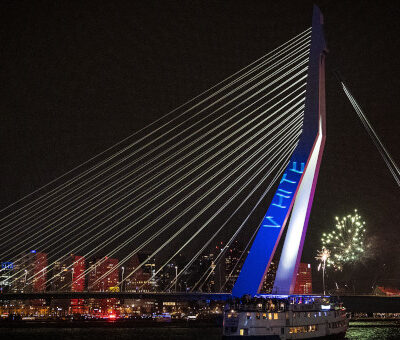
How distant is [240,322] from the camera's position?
23.1 m

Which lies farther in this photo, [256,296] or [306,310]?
[306,310]

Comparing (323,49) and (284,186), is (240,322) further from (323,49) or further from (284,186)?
(323,49)

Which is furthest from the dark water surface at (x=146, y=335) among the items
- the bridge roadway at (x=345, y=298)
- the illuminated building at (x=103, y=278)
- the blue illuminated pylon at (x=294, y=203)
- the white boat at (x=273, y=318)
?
the illuminated building at (x=103, y=278)

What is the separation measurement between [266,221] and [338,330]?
33.6ft

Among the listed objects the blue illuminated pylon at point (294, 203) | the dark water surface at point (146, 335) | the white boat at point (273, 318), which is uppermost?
the blue illuminated pylon at point (294, 203)

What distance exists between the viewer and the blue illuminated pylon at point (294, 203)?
23.8m

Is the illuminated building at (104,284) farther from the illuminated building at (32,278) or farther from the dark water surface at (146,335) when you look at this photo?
the dark water surface at (146,335)

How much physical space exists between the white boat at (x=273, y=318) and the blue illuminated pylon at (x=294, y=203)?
0.62m

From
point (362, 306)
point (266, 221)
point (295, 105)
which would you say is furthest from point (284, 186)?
point (362, 306)

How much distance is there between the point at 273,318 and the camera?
2381 centimetres

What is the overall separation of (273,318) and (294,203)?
5.33 m

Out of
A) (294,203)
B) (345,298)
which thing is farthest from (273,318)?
(345,298)

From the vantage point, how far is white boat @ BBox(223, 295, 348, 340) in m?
23.2

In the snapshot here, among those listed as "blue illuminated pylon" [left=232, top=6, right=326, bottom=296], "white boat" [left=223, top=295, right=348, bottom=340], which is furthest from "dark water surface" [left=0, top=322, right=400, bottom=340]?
"blue illuminated pylon" [left=232, top=6, right=326, bottom=296]
